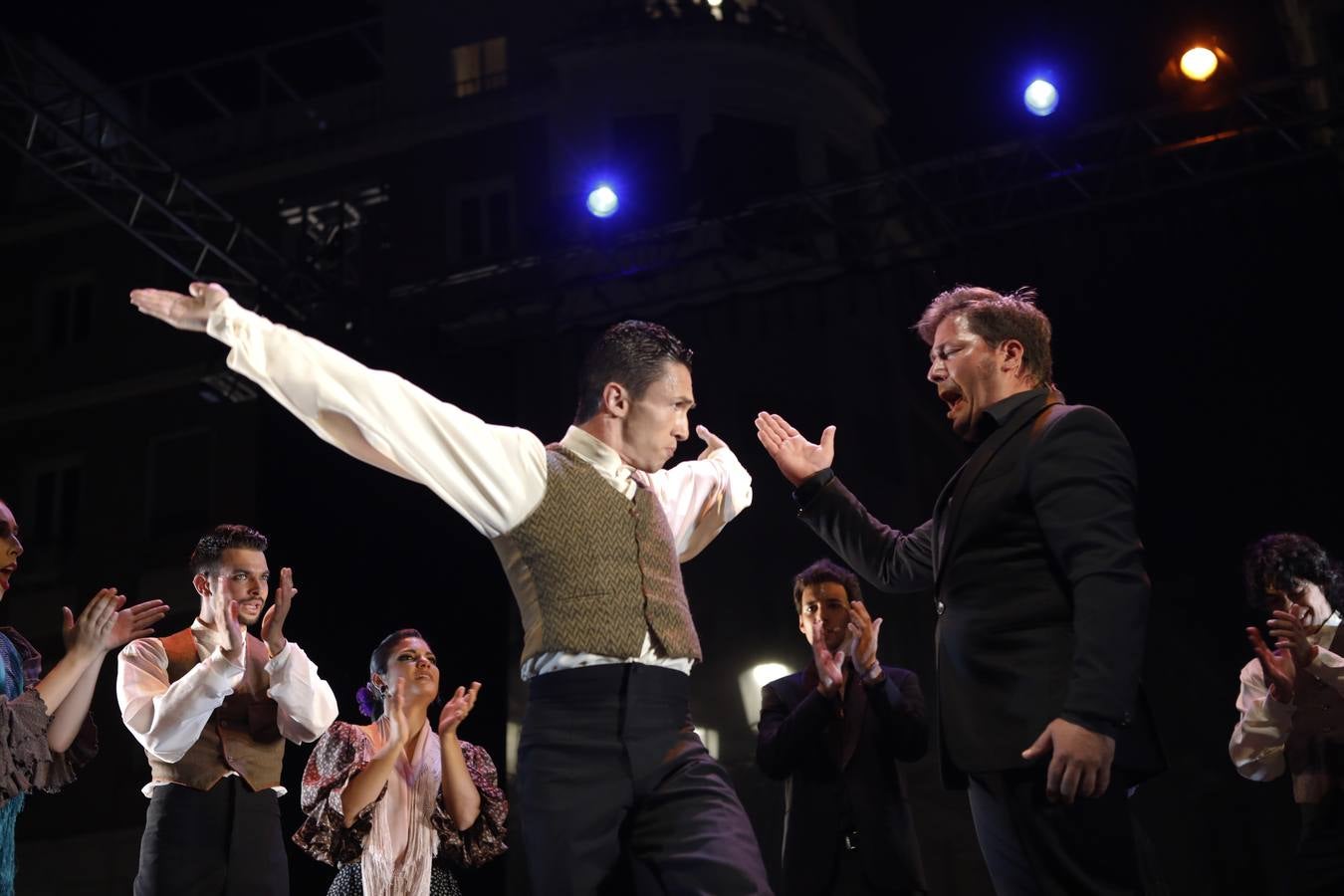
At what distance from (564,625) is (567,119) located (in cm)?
809

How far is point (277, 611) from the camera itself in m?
3.94

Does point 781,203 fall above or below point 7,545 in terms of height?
above

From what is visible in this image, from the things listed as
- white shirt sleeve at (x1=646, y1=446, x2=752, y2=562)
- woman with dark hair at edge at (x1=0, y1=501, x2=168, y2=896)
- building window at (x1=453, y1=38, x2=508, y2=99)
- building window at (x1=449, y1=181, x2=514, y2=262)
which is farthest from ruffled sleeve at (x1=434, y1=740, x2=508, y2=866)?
building window at (x1=453, y1=38, x2=508, y2=99)

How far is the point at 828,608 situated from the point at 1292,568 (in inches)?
57.7

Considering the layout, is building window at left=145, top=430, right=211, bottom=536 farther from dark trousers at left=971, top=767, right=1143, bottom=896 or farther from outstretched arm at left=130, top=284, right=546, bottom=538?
dark trousers at left=971, top=767, right=1143, bottom=896

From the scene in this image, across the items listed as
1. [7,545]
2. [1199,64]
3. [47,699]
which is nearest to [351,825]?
[47,699]

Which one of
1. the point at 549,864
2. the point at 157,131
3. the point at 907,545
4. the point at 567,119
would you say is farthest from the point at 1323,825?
the point at 157,131

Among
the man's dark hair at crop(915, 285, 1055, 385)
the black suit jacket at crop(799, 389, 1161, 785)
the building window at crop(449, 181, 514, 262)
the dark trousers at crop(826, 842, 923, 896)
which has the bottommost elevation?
the dark trousers at crop(826, 842, 923, 896)

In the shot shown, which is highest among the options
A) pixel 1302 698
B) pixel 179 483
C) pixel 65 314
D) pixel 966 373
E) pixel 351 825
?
pixel 65 314

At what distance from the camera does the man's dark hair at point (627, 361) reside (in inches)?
113

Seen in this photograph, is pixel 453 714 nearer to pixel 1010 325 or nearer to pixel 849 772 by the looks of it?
pixel 849 772

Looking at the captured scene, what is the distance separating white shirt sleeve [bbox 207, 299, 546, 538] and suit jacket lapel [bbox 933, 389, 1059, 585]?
79 centimetres

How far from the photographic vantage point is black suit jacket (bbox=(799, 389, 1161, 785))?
2311mm

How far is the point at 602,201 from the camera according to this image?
294 inches
